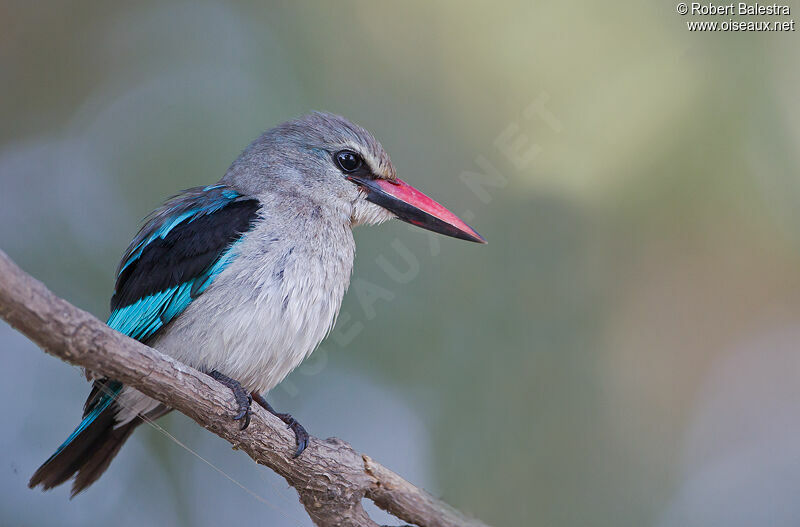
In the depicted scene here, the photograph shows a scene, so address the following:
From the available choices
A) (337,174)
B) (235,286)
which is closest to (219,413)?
(235,286)

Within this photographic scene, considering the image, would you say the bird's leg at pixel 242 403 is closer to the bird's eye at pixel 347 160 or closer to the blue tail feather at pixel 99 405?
the blue tail feather at pixel 99 405

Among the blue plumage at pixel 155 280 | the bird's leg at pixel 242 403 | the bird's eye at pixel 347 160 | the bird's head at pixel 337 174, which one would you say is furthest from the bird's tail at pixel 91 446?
the bird's eye at pixel 347 160

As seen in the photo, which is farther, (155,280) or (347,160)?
(347,160)

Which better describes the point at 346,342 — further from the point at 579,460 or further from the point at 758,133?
the point at 758,133

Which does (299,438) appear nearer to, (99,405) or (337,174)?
(99,405)

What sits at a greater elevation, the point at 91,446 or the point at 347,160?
the point at 347,160

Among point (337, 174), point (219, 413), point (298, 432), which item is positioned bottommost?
point (219, 413)

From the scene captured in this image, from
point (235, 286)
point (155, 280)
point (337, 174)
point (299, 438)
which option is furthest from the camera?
point (337, 174)
